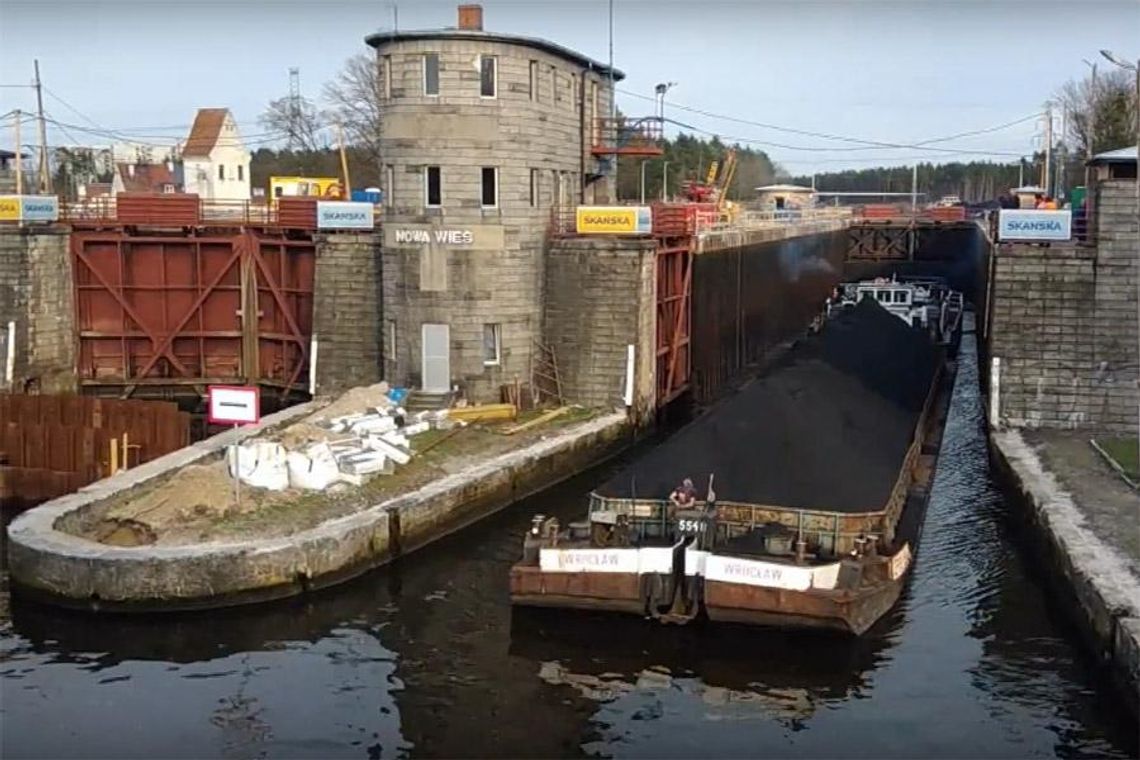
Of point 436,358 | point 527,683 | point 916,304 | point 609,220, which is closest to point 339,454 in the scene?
point 436,358

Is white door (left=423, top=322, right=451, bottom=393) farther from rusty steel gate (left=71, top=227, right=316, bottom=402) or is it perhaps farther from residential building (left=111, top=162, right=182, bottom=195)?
residential building (left=111, top=162, right=182, bottom=195)

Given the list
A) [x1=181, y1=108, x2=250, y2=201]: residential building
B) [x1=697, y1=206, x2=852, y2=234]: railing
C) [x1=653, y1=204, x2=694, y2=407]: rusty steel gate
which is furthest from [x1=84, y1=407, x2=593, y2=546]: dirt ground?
[x1=181, y1=108, x2=250, y2=201]: residential building

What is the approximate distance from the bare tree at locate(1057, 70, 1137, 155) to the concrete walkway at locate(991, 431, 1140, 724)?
1509 inches

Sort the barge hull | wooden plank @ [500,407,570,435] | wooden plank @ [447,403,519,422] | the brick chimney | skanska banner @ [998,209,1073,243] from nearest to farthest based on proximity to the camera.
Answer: the barge hull → wooden plank @ [500,407,570,435] → wooden plank @ [447,403,519,422] → skanska banner @ [998,209,1073,243] → the brick chimney

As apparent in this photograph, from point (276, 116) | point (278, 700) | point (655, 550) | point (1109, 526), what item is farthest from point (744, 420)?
point (276, 116)

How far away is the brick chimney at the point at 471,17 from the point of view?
86.7ft

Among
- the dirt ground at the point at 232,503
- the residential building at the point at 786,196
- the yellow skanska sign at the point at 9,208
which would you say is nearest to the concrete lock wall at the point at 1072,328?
the dirt ground at the point at 232,503

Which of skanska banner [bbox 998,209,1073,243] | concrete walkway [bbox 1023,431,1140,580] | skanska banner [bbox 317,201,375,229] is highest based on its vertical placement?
skanska banner [bbox 317,201,375,229]

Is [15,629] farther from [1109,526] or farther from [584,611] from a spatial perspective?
[1109,526]

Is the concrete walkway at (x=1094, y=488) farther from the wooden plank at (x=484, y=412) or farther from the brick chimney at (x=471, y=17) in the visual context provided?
the brick chimney at (x=471, y=17)

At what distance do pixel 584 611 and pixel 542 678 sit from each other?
1799 millimetres

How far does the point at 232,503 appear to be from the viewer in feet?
59.6

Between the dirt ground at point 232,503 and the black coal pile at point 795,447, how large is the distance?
14.1 feet

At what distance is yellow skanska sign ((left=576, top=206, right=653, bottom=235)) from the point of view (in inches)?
1064
